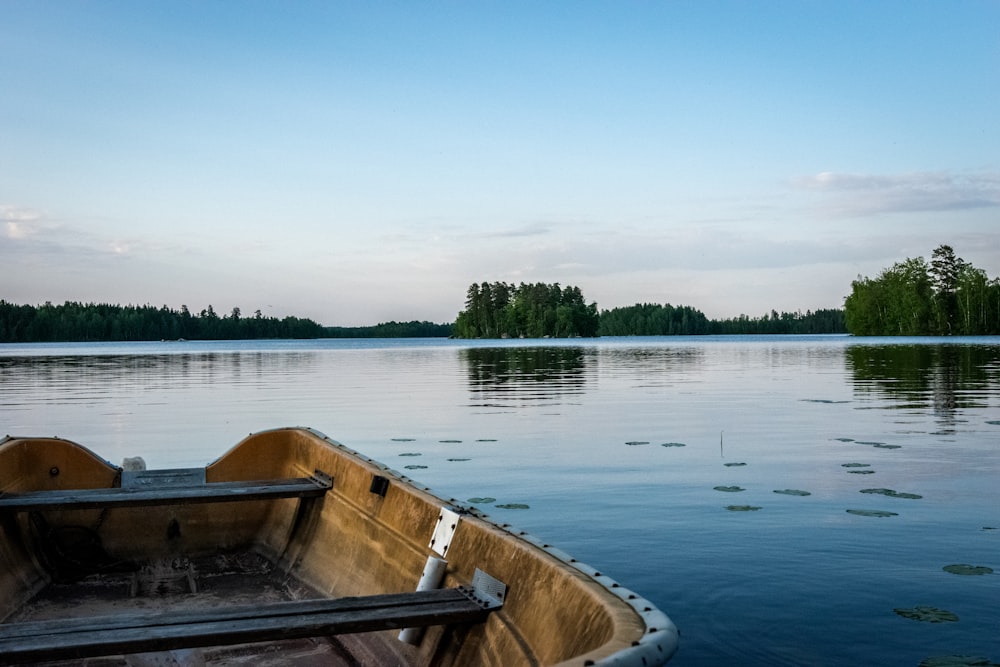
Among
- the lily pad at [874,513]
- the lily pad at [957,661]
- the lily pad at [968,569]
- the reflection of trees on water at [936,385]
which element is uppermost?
the reflection of trees on water at [936,385]

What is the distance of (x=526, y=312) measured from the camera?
178 meters

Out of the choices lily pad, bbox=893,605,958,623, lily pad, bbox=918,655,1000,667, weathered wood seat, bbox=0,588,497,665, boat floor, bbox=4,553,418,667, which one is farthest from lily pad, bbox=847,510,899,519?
weathered wood seat, bbox=0,588,497,665

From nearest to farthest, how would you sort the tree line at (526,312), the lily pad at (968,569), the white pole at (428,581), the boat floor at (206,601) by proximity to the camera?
the white pole at (428,581) < the boat floor at (206,601) < the lily pad at (968,569) < the tree line at (526,312)

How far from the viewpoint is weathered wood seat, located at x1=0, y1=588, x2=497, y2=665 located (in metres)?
3.38

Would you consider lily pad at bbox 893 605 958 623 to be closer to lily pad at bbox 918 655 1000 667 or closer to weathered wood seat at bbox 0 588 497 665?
lily pad at bbox 918 655 1000 667

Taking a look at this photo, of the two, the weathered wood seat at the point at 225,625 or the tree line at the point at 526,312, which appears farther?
the tree line at the point at 526,312

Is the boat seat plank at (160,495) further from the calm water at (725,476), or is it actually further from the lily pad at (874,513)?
the lily pad at (874,513)

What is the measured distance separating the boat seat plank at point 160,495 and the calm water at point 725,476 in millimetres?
2527

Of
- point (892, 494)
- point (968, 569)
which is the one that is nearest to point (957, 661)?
point (968, 569)

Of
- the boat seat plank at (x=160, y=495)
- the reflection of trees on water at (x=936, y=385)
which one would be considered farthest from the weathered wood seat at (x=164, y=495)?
the reflection of trees on water at (x=936, y=385)

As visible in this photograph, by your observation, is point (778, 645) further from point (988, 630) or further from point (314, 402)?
point (314, 402)

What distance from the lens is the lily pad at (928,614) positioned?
5.76m

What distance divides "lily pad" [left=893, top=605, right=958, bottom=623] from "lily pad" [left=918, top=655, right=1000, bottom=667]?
628 mm

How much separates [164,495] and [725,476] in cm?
716
